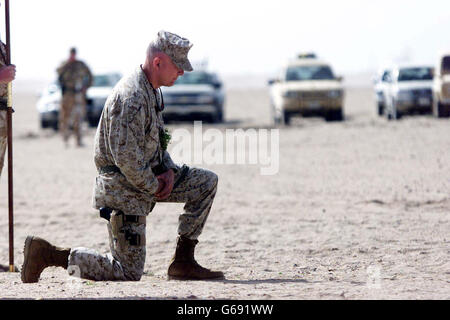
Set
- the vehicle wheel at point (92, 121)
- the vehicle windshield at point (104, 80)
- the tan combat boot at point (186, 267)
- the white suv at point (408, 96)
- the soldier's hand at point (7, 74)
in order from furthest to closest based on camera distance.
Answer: the vehicle windshield at point (104, 80) → the vehicle wheel at point (92, 121) → the white suv at point (408, 96) → the soldier's hand at point (7, 74) → the tan combat boot at point (186, 267)

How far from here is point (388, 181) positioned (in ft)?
42.0

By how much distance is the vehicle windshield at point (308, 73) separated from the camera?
83.5 ft

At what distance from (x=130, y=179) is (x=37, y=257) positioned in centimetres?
90

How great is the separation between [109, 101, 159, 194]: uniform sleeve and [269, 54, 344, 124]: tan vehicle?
718 inches

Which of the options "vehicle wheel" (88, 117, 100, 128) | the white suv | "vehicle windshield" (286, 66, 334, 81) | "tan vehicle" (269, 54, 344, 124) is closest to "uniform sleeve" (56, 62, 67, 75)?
"tan vehicle" (269, 54, 344, 124)

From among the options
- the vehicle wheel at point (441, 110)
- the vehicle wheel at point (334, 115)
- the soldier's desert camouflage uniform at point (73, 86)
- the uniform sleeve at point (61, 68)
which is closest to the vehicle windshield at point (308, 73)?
the vehicle wheel at point (334, 115)

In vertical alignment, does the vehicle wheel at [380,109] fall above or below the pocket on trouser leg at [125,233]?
above

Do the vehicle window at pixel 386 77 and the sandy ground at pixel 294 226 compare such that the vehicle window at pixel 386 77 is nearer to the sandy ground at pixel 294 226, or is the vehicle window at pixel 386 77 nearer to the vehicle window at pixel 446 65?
the vehicle window at pixel 446 65

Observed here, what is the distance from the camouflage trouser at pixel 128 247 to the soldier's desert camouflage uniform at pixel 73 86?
12.5 m

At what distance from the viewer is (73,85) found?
19.0m

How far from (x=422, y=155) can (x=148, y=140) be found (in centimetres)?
989

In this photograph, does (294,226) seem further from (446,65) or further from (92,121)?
(92,121)

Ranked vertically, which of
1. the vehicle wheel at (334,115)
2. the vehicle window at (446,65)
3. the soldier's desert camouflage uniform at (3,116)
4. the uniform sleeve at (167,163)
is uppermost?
the vehicle window at (446,65)

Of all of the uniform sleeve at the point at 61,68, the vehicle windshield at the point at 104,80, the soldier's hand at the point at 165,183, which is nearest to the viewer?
the soldier's hand at the point at 165,183
